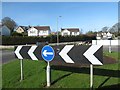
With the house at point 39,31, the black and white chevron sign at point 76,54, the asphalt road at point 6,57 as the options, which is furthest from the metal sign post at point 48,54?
the house at point 39,31

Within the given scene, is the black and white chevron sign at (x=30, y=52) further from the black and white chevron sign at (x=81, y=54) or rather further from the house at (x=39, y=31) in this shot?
the house at (x=39, y=31)

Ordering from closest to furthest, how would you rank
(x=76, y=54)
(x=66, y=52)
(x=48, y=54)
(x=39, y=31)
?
(x=76, y=54) < (x=66, y=52) < (x=48, y=54) < (x=39, y=31)

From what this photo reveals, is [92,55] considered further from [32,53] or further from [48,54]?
[32,53]

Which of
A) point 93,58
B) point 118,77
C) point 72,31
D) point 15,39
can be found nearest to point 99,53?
point 93,58

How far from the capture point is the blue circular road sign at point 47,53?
7.36 m

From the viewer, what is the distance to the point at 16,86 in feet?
A: 24.6

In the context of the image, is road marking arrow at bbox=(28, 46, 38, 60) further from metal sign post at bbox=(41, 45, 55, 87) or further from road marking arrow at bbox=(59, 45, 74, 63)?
road marking arrow at bbox=(59, 45, 74, 63)

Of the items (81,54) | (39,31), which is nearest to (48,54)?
(81,54)

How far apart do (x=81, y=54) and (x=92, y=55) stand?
0.35 m

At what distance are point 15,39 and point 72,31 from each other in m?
82.6

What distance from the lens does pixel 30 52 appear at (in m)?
7.96

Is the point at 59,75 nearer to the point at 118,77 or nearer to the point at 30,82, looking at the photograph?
the point at 30,82

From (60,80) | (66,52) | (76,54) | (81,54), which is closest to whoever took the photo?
(81,54)

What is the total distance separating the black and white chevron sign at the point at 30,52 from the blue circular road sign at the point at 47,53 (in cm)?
21
